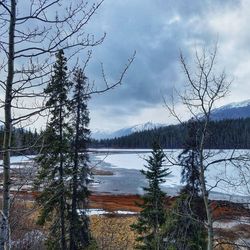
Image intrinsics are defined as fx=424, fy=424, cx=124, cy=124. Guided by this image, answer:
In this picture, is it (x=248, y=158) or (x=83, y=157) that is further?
(x=83, y=157)

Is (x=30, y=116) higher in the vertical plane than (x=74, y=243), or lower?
higher

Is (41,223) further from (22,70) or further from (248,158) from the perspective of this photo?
(22,70)

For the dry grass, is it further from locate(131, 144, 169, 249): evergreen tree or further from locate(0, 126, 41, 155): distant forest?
locate(0, 126, 41, 155): distant forest

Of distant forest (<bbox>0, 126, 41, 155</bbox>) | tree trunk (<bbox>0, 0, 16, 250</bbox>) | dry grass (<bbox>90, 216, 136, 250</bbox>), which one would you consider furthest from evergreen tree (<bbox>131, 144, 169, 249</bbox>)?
tree trunk (<bbox>0, 0, 16, 250</bbox>)

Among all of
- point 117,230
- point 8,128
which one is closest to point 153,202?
point 117,230

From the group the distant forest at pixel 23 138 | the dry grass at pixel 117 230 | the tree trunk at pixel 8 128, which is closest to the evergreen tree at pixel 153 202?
the dry grass at pixel 117 230

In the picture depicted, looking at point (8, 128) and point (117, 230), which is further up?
point (8, 128)

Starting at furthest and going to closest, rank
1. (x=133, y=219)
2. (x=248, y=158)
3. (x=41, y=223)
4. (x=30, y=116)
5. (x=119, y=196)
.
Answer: (x=119, y=196) < (x=133, y=219) < (x=41, y=223) < (x=248, y=158) < (x=30, y=116)

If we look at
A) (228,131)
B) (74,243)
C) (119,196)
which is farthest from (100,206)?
(228,131)

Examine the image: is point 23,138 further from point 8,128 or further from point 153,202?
point 153,202

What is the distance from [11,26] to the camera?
4.62 metres

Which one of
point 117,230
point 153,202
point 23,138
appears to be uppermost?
point 23,138

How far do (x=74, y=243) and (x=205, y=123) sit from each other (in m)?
13.9

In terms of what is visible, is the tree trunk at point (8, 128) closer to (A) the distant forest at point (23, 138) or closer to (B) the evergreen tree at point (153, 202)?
(A) the distant forest at point (23, 138)
